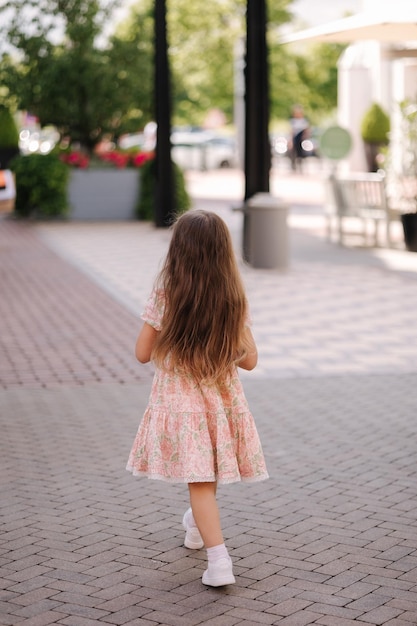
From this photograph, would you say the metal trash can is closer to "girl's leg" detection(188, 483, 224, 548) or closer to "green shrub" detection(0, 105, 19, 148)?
"girl's leg" detection(188, 483, 224, 548)

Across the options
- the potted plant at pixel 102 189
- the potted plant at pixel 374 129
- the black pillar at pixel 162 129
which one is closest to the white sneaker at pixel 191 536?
the black pillar at pixel 162 129

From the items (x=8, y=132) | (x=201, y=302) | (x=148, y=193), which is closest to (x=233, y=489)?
(x=201, y=302)

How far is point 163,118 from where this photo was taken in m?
18.5

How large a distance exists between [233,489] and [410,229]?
977 cm

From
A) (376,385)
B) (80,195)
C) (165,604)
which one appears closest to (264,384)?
(376,385)

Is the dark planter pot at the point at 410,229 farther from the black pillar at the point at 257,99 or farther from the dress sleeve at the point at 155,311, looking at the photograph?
the dress sleeve at the point at 155,311

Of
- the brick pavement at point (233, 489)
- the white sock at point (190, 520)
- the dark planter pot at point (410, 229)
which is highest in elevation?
the dark planter pot at point (410, 229)

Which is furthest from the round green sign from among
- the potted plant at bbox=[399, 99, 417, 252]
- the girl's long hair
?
the girl's long hair

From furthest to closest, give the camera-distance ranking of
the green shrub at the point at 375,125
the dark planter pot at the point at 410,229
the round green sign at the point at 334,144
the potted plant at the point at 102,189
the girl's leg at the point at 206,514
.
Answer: the green shrub at the point at 375,125 < the potted plant at the point at 102,189 < the round green sign at the point at 334,144 < the dark planter pot at the point at 410,229 < the girl's leg at the point at 206,514

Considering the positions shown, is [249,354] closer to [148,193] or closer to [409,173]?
[409,173]

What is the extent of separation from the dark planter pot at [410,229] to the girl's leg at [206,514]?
1087cm

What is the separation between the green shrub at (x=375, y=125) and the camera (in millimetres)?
25953

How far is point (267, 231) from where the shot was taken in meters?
13.4

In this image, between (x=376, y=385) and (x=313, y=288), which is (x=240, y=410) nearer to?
(x=376, y=385)
